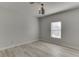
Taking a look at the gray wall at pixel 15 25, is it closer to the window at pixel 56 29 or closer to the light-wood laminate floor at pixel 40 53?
the light-wood laminate floor at pixel 40 53

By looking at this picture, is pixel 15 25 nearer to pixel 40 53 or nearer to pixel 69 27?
pixel 40 53

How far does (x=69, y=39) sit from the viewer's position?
4301 mm

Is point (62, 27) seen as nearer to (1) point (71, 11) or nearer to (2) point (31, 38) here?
(1) point (71, 11)

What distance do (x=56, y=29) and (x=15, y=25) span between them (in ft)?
8.99

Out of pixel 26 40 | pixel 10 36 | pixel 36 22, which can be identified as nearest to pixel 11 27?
pixel 10 36

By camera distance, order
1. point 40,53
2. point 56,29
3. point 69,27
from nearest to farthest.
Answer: point 40,53
point 69,27
point 56,29

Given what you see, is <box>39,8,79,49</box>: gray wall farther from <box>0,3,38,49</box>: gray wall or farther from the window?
<box>0,3,38,49</box>: gray wall

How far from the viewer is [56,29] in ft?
17.0

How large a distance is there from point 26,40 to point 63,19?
9.73 ft

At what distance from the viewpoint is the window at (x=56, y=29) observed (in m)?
4.94

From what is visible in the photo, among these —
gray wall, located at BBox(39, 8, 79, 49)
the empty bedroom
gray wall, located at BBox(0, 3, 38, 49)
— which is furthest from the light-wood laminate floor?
gray wall, located at BBox(0, 3, 38, 49)

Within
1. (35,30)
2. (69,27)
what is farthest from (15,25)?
(69,27)

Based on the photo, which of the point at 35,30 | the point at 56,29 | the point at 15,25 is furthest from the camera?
the point at 35,30

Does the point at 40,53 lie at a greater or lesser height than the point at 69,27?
lesser
